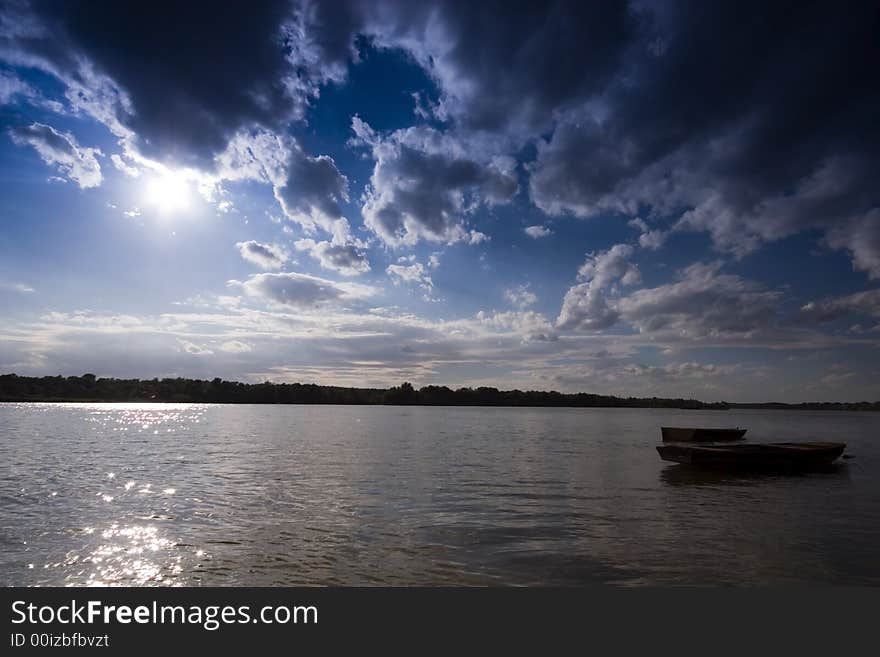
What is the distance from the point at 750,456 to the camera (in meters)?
40.5

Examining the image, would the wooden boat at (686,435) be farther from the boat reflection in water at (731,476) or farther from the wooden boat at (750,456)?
the wooden boat at (750,456)

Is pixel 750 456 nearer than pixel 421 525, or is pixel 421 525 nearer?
pixel 421 525

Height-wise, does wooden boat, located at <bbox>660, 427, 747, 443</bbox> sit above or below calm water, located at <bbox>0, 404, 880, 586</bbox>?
above

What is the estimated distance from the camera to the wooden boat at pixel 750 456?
39688mm

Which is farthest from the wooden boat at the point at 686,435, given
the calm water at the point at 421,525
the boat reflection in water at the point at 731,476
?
the calm water at the point at 421,525

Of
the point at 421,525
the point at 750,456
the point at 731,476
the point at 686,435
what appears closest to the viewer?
the point at 421,525

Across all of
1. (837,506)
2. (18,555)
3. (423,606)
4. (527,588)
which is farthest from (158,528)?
(837,506)

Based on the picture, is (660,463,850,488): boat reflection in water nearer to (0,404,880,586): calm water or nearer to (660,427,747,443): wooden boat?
(0,404,880,586): calm water

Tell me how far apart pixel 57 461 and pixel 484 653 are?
43665mm

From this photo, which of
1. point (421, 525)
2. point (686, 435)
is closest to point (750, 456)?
point (686, 435)

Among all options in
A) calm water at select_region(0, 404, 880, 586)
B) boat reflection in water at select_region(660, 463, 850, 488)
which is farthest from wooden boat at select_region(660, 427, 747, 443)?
calm water at select_region(0, 404, 880, 586)

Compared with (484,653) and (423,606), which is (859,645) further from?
(423,606)

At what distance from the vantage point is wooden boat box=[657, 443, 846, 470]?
39.7 m

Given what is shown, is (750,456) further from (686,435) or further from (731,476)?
(686,435)
